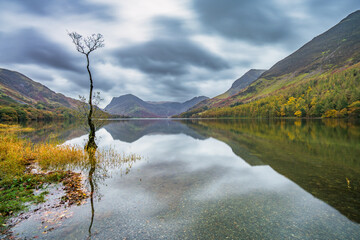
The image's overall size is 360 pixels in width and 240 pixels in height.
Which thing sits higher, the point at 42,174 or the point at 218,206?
the point at 42,174

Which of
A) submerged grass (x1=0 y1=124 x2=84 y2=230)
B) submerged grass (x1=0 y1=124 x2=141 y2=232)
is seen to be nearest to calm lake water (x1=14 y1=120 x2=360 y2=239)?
submerged grass (x1=0 y1=124 x2=141 y2=232)

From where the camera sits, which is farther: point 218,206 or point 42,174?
point 42,174

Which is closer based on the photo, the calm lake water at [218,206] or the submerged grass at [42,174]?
the calm lake water at [218,206]

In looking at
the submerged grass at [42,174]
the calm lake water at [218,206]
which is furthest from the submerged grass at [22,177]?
the calm lake water at [218,206]

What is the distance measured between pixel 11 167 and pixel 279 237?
22.0 metres

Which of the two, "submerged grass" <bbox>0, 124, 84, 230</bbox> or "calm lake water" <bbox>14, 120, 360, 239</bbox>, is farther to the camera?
"submerged grass" <bbox>0, 124, 84, 230</bbox>

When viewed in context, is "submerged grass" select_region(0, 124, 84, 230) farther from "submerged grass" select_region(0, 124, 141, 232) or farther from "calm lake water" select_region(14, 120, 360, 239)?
"calm lake water" select_region(14, 120, 360, 239)

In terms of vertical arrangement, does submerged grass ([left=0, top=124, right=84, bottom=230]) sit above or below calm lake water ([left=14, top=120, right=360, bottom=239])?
above

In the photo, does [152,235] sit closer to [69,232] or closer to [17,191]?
[69,232]

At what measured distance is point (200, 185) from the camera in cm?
1468

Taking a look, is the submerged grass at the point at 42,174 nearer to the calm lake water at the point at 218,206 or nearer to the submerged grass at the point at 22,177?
the submerged grass at the point at 22,177

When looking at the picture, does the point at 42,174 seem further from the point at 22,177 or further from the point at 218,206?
the point at 218,206

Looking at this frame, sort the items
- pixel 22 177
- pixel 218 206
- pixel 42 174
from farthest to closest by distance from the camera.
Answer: pixel 42 174 → pixel 22 177 → pixel 218 206

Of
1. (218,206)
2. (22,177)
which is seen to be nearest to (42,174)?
(22,177)
